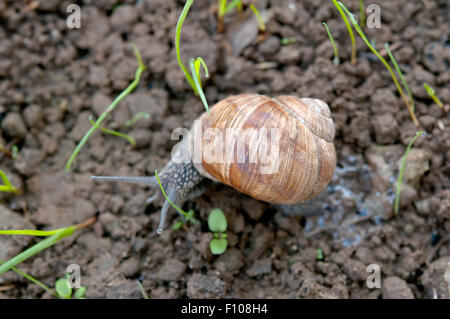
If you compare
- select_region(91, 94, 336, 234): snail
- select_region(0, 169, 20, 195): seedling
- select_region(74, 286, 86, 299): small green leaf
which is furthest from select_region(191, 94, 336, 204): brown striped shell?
select_region(0, 169, 20, 195): seedling

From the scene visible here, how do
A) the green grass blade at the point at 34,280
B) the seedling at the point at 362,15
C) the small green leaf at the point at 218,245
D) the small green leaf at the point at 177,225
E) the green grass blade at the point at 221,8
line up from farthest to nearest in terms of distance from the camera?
the seedling at the point at 362,15, the green grass blade at the point at 221,8, the small green leaf at the point at 177,225, the small green leaf at the point at 218,245, the green grass blade at the point at 34,280

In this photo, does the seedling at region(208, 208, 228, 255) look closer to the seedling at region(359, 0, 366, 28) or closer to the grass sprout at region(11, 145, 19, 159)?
the grass sprout at region(11, 145, 19, 159)

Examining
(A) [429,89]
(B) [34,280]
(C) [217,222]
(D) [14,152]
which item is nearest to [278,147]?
(C) [217,222]

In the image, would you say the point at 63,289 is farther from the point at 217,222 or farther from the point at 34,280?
the point at 217,222

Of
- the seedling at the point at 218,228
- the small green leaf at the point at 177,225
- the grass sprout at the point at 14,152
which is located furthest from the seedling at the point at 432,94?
the grass sprout at the point at 14,152

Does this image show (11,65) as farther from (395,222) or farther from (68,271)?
(395,222)

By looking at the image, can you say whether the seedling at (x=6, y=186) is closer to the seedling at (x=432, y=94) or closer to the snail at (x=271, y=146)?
the snail at (x=271, y=146)

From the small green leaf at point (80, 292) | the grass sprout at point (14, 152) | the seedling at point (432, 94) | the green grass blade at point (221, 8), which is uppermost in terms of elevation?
the green grass blade at point (221, 8)
